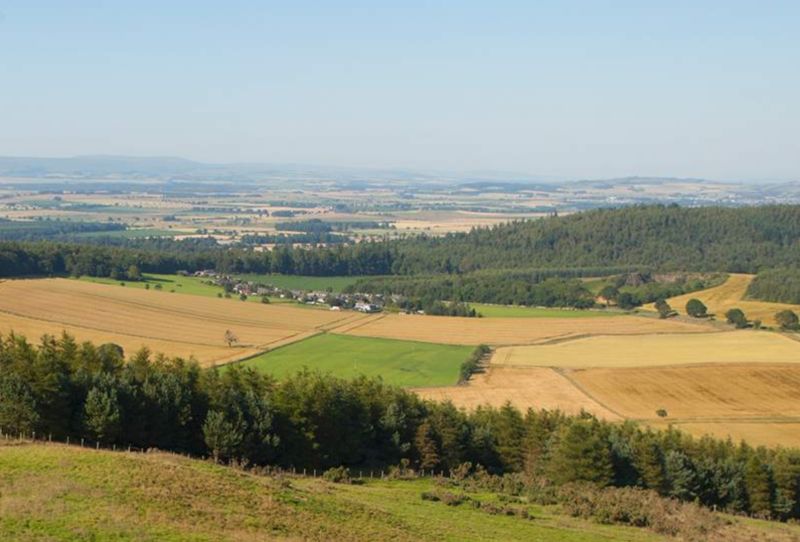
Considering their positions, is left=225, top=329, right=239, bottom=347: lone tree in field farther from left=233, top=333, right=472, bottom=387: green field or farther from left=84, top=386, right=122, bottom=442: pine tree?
left=84, top=386, right=122, bottom=442: pine tree

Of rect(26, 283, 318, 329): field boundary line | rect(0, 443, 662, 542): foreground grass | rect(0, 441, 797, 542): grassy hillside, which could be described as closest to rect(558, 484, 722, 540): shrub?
rect(0, 441, 797, 542): grassy hillside

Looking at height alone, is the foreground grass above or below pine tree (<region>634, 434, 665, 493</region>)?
above

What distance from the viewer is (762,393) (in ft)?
204

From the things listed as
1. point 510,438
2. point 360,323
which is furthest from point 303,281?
point 510,438

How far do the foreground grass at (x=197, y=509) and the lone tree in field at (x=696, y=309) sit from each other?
7372 cm

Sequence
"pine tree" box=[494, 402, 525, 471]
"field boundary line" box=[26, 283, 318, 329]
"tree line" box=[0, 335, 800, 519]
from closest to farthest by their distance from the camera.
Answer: "tree line" box=[0, 335, 800, 519] < "pine tree" box=[494, 402, 525, 471] < "field boundary line" box=[26, 283, 318, 329]

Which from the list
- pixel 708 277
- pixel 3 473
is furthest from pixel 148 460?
pixel 708 277

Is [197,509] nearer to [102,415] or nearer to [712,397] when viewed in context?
[102,415]

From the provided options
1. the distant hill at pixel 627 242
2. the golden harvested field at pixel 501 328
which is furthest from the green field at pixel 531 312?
the distant hill at pixel 627 242

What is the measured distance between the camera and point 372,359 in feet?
242

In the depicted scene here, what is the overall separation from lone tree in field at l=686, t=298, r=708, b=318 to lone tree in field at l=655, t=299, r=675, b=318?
1924 millimetres

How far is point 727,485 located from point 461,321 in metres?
55.0

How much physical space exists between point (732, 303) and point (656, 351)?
34901 millimetres

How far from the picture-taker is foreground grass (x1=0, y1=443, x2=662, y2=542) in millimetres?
22578
